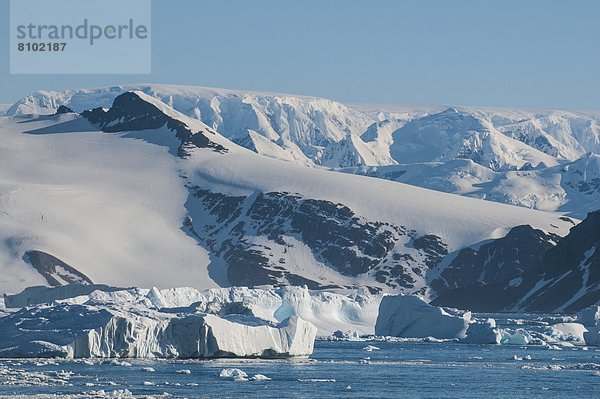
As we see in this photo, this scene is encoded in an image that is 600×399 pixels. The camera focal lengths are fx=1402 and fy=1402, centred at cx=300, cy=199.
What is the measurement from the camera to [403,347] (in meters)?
165

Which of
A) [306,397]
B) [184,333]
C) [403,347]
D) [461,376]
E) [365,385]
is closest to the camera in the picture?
[306,397]

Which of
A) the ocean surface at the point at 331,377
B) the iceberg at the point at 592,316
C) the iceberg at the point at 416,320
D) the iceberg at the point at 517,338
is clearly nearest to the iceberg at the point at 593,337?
the iceberg at the point at 517,338

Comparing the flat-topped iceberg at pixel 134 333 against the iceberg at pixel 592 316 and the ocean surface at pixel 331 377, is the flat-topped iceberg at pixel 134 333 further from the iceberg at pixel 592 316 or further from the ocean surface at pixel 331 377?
the iceberg at pixel 592 316

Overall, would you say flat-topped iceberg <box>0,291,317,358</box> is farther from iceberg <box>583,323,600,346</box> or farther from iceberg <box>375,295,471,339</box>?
iceberg <box>583,323,600,346</box>

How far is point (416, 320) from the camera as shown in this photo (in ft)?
606

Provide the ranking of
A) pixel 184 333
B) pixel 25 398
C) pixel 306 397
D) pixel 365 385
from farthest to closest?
pixel 184 333
pixel 365 385
pixel 306 397
pixel 25 398

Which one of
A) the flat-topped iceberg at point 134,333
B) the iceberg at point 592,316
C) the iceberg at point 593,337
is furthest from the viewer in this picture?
the iceberg at point 592,316

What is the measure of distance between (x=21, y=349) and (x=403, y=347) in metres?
53.7

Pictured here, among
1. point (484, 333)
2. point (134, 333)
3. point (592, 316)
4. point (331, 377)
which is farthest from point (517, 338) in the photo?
point (134, 333)

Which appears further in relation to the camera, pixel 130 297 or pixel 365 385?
pixel 130 297

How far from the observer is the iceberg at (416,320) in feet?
597

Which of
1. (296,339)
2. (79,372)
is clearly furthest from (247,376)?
(296,339)

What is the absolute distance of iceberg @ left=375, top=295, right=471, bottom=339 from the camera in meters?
182

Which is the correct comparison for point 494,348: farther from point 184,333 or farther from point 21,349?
point 21,349
